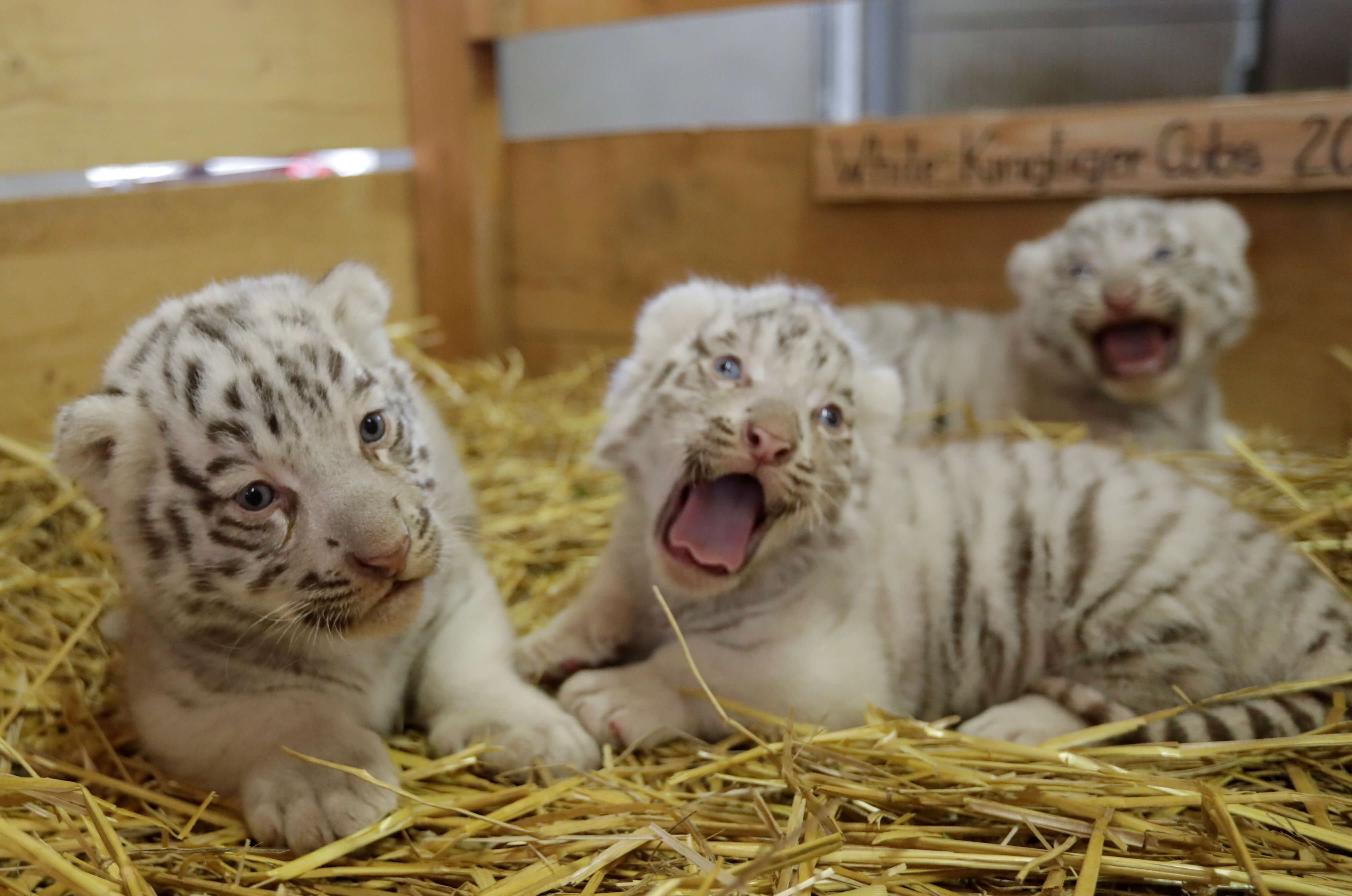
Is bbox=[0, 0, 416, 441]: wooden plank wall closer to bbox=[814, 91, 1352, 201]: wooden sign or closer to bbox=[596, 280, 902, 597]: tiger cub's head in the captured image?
bbox=[596, 280, 902, 597]: tiger cub's head

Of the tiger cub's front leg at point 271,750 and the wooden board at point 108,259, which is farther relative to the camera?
the wooden board at point 108,259

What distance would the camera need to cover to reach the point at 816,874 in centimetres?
139

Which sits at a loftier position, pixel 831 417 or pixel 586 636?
pixel 831 417

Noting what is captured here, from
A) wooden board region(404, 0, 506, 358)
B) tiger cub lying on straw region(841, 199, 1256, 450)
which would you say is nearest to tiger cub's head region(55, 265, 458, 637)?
tiger cub lying on straw region(841, 199, 1256, 450)

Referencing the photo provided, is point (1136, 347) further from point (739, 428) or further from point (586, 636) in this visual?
point (586, 636)

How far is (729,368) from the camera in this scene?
194cm

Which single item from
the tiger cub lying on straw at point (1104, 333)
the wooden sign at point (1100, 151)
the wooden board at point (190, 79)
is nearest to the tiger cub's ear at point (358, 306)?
the wooden board at point (190, 79)

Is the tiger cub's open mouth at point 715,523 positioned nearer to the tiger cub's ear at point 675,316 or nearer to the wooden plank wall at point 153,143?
the tiger cub's ear at point 675,316

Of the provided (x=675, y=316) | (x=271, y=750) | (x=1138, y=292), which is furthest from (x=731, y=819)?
(x=1138, y=292)

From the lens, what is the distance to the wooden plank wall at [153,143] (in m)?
2.61

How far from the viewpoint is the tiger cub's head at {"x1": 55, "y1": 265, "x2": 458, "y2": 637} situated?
1.56 meters

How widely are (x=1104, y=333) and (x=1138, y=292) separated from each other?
0.21m

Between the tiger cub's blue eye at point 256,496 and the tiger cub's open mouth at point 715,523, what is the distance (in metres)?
0.68

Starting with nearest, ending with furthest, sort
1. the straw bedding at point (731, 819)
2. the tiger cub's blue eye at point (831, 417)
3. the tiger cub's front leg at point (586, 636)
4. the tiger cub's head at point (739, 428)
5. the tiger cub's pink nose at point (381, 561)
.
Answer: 1. the straw bedding at point (731, 819)
2. the tiger cub's pink nose at point (381, 561)
3. the tiger cub's head at point (739, 428)
4. the tiger cub's blue eye at point (831, 417)
5. the tiger cub's front leg at point (586, 636)
